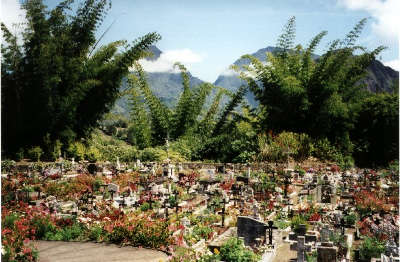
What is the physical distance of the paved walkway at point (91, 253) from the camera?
5.42 meters

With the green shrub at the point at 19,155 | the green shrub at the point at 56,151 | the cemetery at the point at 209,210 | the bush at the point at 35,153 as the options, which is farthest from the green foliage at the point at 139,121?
the green shrub at the point at 19,155

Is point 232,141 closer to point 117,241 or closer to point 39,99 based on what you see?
point 39,99

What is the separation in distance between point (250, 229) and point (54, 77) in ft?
27.0

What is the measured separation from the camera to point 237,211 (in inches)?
311

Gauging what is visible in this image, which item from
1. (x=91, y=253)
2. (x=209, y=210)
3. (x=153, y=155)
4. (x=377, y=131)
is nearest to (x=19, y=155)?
(x=153, y=155)

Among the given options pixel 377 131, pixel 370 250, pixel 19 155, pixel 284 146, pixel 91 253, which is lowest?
pixel 91 253

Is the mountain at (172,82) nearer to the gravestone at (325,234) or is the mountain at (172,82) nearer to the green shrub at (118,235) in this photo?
the green shrub at (118,235)

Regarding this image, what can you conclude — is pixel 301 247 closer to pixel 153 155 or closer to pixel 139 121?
pixel 153 155

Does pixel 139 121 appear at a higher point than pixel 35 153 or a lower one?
higher

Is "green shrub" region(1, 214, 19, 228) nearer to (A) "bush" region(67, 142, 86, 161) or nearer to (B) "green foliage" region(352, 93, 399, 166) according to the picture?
(A) "bush" region(67, 142, 86, 161)

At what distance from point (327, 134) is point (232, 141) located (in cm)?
321

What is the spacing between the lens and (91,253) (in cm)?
566

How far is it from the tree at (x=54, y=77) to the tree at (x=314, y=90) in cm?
Result: 463

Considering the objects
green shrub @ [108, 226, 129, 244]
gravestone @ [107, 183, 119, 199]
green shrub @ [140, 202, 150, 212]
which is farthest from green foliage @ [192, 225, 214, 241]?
gravestone @ [107, 183, 119, 199]
